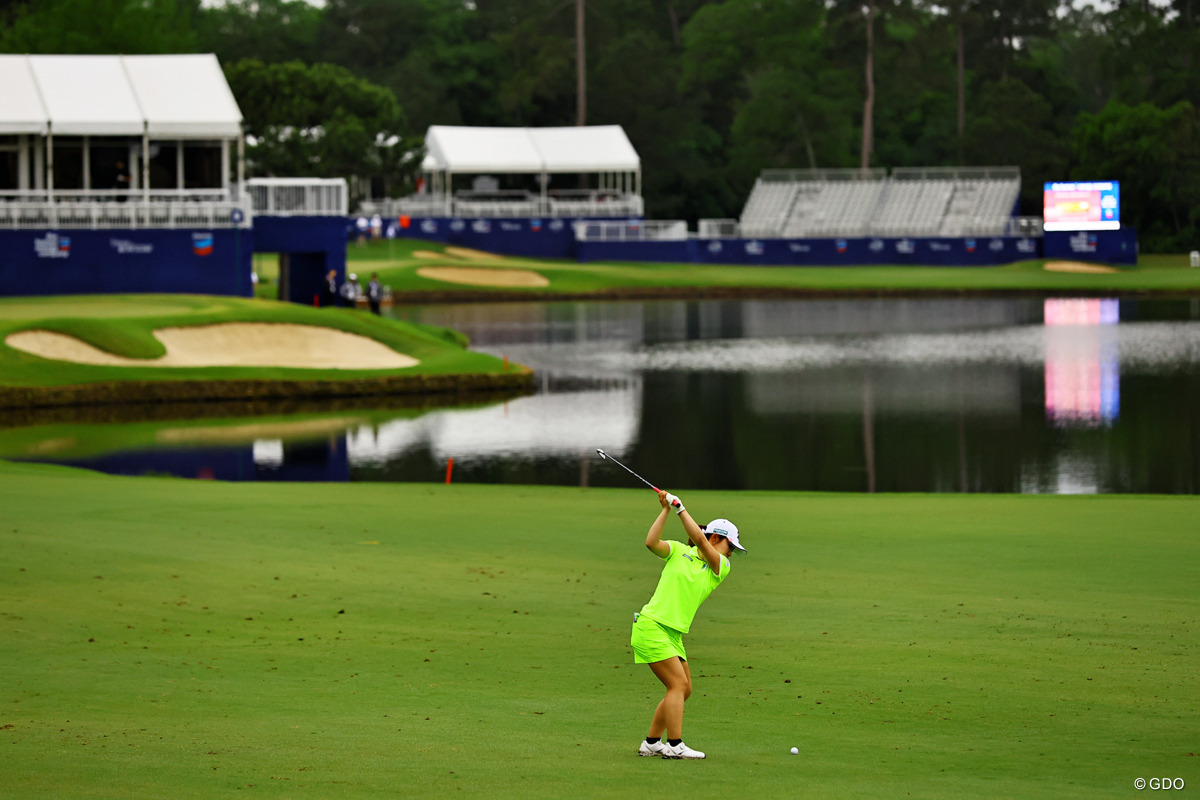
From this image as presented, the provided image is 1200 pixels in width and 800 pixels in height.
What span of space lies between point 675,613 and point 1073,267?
7333 centimetres

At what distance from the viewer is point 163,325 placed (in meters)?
40.8

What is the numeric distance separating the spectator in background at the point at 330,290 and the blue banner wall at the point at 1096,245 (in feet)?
138

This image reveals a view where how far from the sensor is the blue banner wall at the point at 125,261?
4953 cm

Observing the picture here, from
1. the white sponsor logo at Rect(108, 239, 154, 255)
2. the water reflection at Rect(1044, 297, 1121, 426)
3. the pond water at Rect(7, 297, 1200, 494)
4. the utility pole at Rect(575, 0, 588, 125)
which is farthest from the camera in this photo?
the utility pole at Rect(575, 0, 588, 125)

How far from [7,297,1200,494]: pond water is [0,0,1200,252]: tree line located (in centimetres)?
3959

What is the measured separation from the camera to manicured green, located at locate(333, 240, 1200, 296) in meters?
71.3

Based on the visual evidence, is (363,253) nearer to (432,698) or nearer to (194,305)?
(194,305)

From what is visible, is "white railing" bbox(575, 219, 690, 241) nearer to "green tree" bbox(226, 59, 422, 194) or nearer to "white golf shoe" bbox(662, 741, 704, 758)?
"green tree" bbox(226, 59, 422, 194)

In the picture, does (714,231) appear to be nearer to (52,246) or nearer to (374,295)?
(374,295)

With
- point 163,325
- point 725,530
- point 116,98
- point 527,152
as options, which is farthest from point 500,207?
point 725,530

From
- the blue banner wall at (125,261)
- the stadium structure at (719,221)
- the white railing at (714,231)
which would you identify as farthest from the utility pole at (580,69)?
the blue banner wall at (125,261)

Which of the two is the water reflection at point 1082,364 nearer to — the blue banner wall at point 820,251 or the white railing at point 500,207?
the blue banner wall at point 820,251

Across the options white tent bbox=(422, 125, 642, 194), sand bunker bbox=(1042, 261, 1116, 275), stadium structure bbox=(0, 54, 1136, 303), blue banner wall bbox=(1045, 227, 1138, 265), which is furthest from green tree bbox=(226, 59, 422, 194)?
blue banner wall bbox=(1045, 227, 1138, 265)

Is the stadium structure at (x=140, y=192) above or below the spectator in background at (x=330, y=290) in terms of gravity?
above
